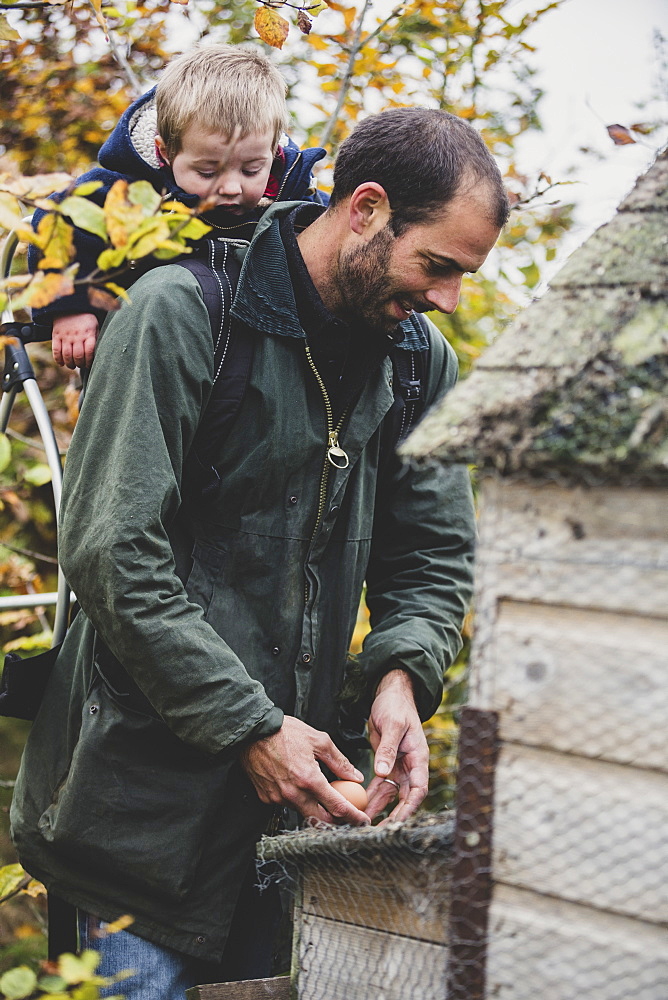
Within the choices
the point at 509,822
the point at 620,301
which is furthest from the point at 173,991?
the point at 620,301

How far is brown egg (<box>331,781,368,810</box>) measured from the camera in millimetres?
2135

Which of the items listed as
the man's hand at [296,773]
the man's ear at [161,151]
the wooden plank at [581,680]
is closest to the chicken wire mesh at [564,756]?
the wooden plank at [581,680]

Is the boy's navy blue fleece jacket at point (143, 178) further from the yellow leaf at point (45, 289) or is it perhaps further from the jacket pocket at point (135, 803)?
the jacket pocket at point (135, 803)

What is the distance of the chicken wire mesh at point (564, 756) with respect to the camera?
1249 millimetres

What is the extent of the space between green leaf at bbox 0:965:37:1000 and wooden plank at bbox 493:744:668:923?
2.67 ft

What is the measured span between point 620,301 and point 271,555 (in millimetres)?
1073

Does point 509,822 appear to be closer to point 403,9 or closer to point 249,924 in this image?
point 249,924

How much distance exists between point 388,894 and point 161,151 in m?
2.02

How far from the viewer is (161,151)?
2.62m

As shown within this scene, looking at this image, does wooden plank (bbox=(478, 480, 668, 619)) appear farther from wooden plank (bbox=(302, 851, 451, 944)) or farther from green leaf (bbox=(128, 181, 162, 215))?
green leaf (bbox=(128, 181, 162, 215))

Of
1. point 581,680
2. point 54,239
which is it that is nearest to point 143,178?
point 54,239

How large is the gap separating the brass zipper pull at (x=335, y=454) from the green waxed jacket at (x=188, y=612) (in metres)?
0.02

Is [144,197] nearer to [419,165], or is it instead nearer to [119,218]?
[119,218]

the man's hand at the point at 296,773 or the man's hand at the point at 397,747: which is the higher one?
the man's hand at the point at 296,773
